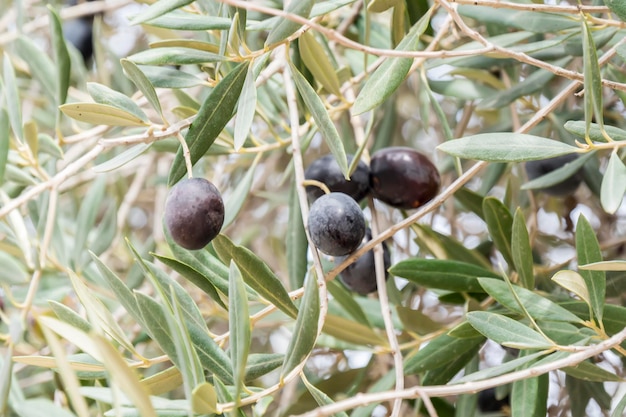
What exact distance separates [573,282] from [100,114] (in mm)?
574

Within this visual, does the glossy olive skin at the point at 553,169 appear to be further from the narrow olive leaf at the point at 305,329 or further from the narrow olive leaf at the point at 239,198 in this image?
the narrow olive leaf at the point at 305,329

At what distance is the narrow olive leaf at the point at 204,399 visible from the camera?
638 millimetres

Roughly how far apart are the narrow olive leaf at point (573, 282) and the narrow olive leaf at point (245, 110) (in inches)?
14.9

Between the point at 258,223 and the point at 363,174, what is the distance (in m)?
1.07

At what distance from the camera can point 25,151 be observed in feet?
4.11

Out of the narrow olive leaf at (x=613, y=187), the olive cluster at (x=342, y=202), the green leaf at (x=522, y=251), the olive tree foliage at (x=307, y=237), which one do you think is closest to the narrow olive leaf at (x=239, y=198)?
the olive tree foliage at (x=307, y=237)

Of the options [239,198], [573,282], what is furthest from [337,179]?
[573,282]

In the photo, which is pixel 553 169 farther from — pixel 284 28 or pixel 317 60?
pixel 284 28

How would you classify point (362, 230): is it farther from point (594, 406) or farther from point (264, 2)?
point (594, 406)

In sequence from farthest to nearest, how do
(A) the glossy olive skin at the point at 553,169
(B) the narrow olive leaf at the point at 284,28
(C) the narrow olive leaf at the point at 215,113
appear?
(A) the glossy olive skin at the point at 553,169
(C) the narrow olive leaf at the point at 215,113
(B) the narrow olive leaf at the point at 284,28

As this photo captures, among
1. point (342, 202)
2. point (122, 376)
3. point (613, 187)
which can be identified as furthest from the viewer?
point (342, 202)

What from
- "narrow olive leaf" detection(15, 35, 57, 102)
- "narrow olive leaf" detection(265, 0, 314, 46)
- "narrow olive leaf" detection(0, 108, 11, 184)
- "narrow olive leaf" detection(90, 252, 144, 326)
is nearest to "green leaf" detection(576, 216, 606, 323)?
"narrow olive leaf" detection(265, 0, 314, 46)

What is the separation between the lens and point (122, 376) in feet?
1.86

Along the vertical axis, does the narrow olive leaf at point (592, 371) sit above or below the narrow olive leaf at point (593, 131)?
below
